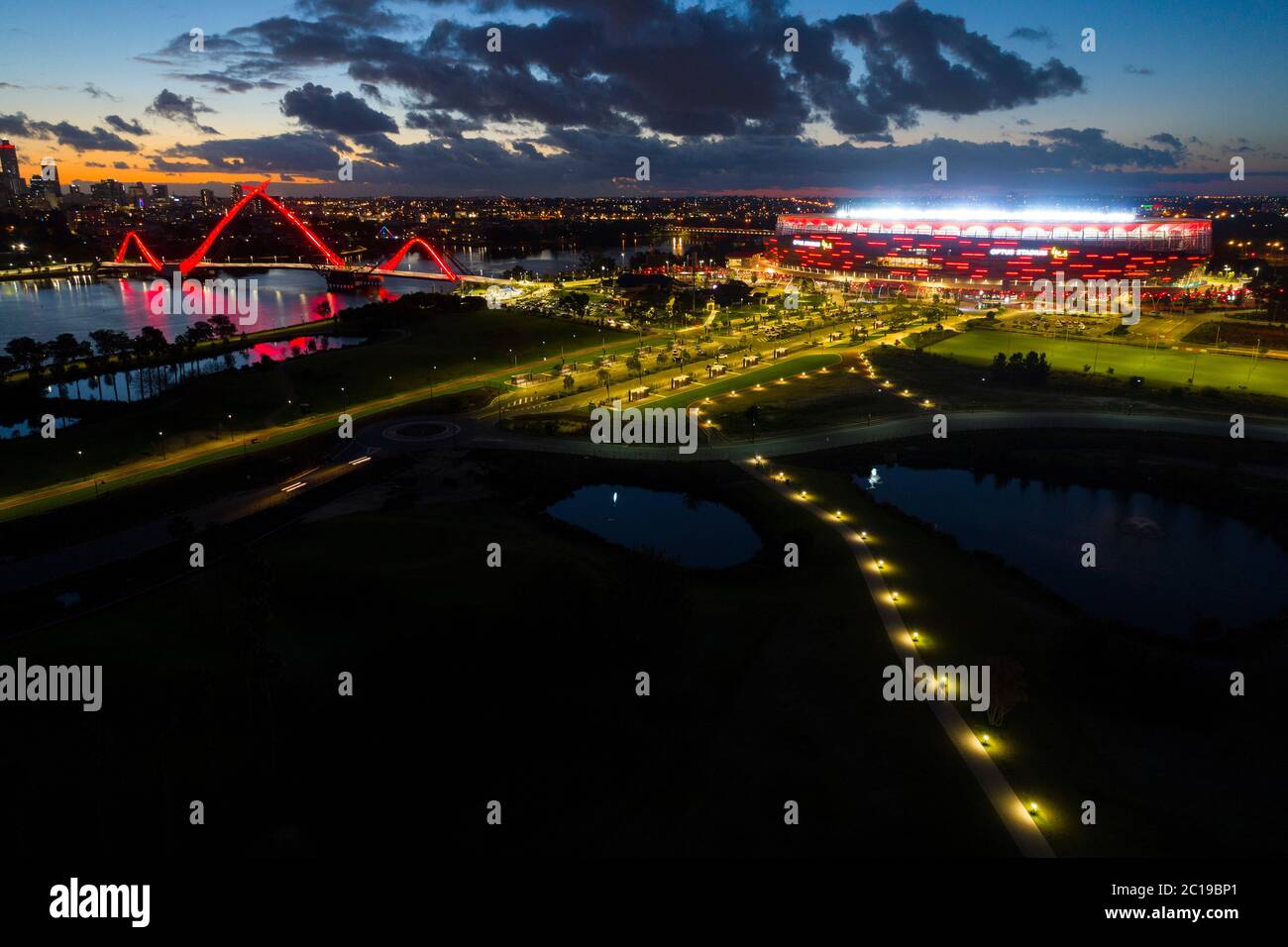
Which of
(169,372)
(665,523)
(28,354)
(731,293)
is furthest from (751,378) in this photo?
(28,354)

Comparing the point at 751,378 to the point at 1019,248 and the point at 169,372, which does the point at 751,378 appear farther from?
the point at 1019,248

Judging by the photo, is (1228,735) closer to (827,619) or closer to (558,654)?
(827,619)

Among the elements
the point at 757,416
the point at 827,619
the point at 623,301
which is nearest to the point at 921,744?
the point at 827,619

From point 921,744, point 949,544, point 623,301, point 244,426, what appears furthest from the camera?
point 623,301

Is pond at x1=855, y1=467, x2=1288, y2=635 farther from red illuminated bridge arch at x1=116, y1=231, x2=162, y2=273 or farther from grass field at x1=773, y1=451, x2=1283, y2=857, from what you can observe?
red illuminated bridge arch at x1=116, y1=231, x2=162, y2=273

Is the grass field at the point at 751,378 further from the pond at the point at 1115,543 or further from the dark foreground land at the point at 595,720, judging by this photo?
the dark foreground land at the point at 595,720
